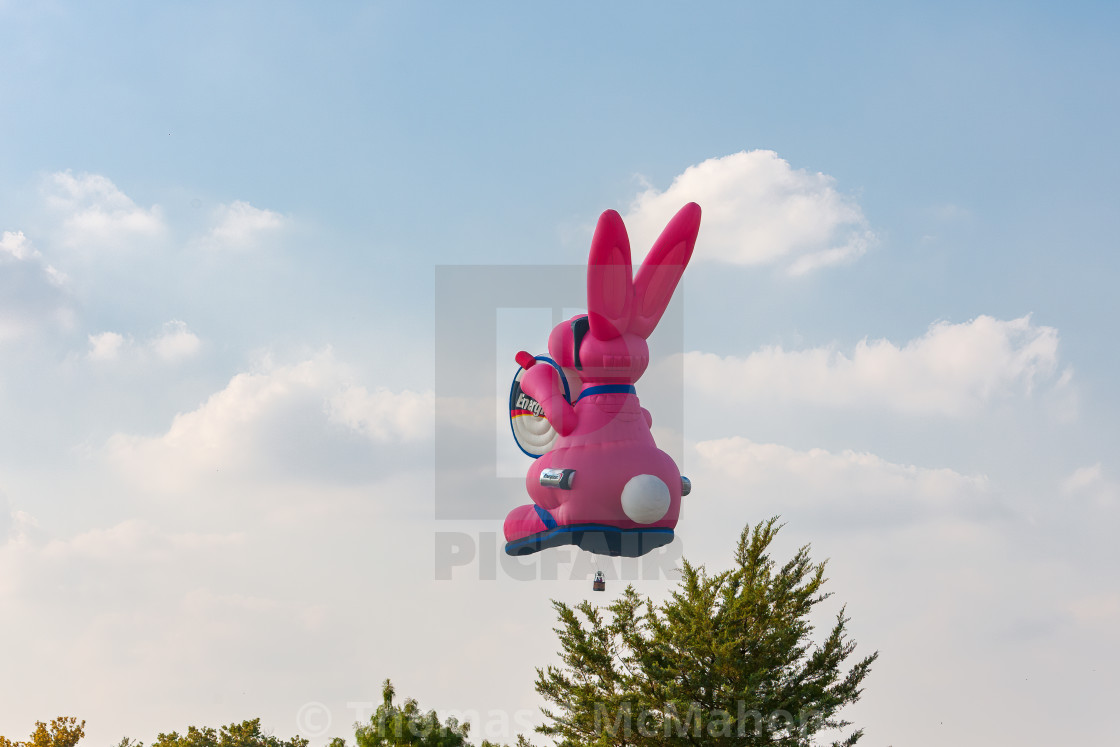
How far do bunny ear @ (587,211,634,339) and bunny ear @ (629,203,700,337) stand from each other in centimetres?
27

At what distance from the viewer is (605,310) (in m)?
17.0

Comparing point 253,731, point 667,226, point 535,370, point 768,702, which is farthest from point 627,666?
point 253,731

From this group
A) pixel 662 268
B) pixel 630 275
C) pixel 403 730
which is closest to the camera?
pixel 403 730

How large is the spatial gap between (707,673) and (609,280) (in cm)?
589

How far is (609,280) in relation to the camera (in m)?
16.9

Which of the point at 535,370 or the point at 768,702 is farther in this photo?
the point at 535,370

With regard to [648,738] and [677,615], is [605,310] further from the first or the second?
[648,738]

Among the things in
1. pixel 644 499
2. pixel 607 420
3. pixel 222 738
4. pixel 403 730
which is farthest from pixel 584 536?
pixel 222 738

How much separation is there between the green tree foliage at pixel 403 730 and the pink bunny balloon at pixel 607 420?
286cm

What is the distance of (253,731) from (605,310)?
1230 centimetres

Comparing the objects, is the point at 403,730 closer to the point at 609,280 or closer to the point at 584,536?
the point at 584,536

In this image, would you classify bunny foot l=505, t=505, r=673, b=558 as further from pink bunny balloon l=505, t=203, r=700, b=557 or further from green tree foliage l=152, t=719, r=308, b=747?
green tree foliage l=152, t=719, r=308, b=747

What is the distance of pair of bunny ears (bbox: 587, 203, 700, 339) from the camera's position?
16719 millimetres

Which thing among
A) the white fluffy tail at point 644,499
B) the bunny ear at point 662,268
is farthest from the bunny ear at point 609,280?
the white fluffy tail at point 644,499
